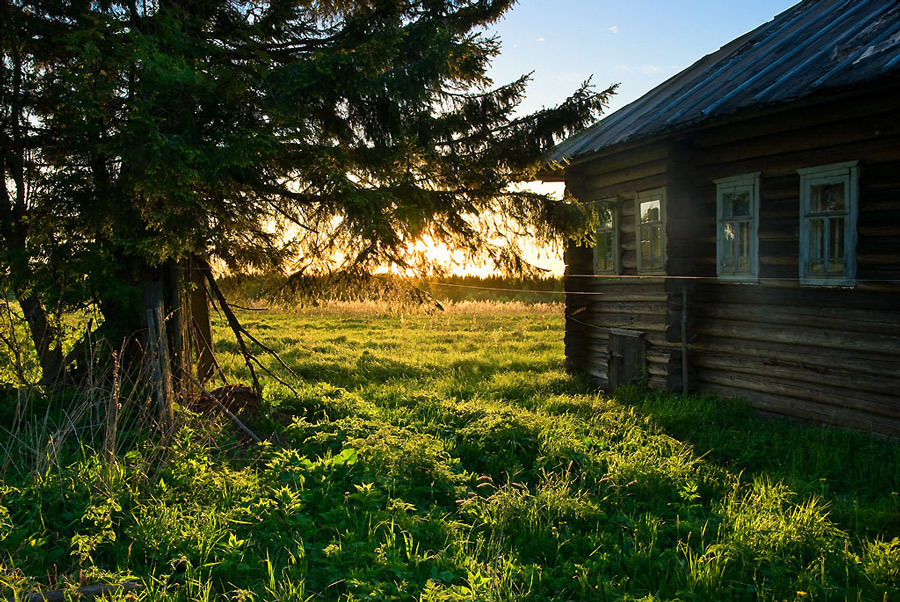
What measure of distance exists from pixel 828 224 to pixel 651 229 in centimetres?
291

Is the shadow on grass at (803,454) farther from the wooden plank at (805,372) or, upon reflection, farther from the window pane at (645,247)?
the window pane at (645,247)

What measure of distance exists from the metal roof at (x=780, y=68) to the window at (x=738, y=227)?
1258 millimetres

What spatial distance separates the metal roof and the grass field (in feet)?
12.9

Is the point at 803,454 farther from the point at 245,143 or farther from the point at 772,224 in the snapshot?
the point at 245,143

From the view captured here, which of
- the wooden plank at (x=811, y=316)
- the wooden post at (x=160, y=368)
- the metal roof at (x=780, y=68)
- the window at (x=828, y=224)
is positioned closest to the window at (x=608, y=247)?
the metal roof at (x=780, y=68)

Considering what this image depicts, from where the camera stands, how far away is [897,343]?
6.97m

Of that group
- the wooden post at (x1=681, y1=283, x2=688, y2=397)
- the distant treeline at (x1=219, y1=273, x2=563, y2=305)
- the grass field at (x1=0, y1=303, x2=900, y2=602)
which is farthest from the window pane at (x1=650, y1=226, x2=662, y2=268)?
the grass field at (x1=0, y1=303, x2=900, y2=602)

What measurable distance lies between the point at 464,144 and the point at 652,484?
424 cm

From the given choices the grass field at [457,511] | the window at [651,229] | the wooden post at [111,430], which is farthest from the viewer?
the window at [651,229]

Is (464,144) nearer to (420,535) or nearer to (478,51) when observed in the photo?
(478,51)

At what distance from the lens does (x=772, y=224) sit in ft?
27.2

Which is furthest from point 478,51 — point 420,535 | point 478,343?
point 478,343

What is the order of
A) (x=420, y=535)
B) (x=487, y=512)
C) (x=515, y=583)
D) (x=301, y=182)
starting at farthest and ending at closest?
1. (x=301, y=182)
2. (x=487, y=512)
3. (x=420, y=535)
4. (x=515, y=583)

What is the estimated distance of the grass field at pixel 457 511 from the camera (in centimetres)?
372
